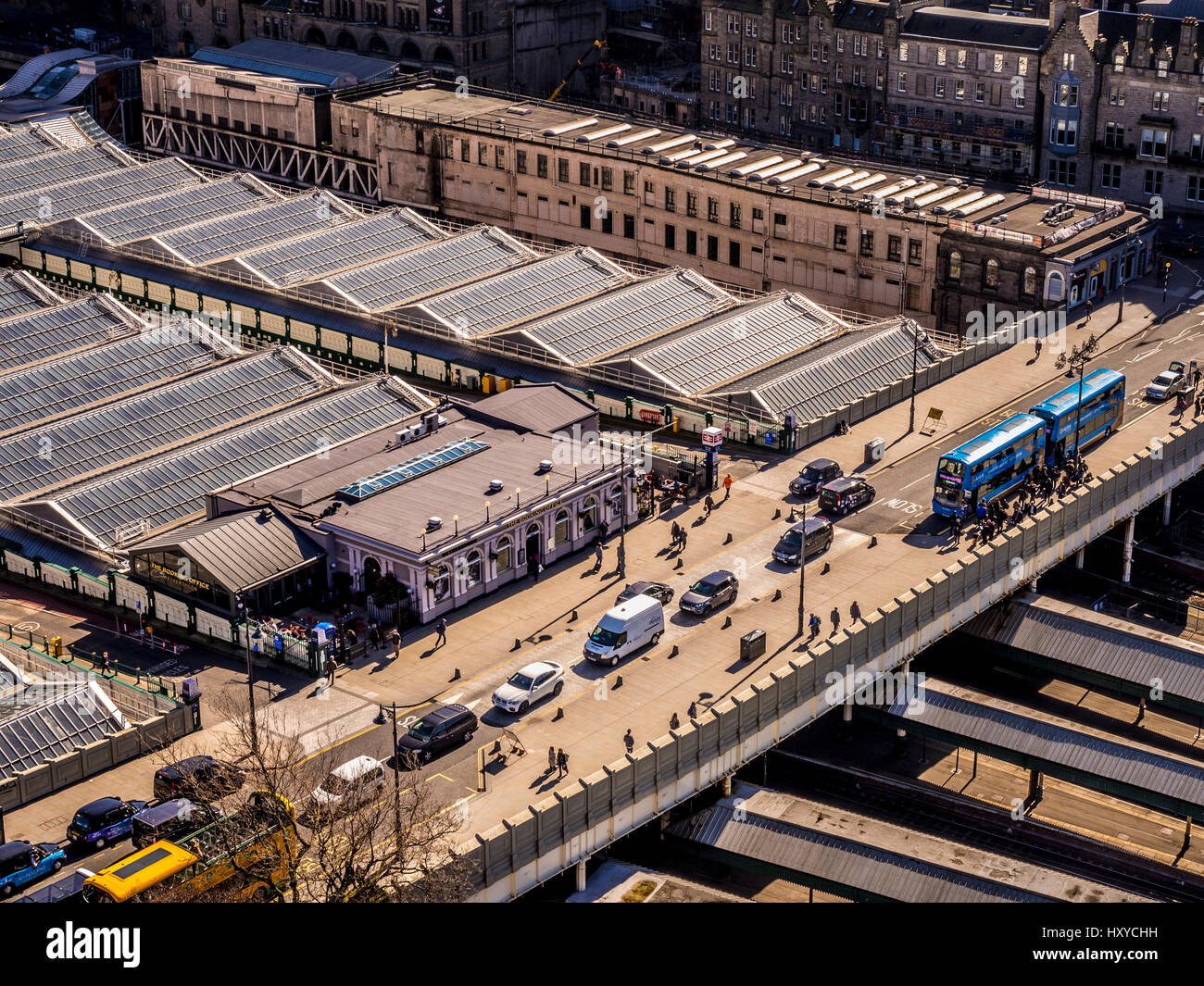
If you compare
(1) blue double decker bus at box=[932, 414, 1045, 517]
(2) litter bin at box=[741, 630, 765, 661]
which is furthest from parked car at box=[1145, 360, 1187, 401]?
(2) litter bin at box=[741, 630, 765, 661]

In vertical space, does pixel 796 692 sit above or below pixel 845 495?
below

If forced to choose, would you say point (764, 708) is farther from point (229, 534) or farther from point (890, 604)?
point (229, 534)

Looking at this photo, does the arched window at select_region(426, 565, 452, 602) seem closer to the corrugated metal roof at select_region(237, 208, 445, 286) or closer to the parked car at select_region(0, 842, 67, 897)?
the parked car at select_region(0, 842, 67, 897)

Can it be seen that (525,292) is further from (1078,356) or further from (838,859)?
(838,859)

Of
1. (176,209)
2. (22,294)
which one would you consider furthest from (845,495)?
(176,209)

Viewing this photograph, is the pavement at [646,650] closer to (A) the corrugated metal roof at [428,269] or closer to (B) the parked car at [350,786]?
(B) the parked car at [350,786]

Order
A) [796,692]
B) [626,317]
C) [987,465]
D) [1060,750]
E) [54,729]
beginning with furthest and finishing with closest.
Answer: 1. [626,317]
2. [987,465]
3. [1060,750]
4. [796,692]
5. [54,729]

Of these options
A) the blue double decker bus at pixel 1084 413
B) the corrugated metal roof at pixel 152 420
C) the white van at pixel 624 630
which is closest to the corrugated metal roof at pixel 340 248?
the corrugated metal roof at pixel 152 420
